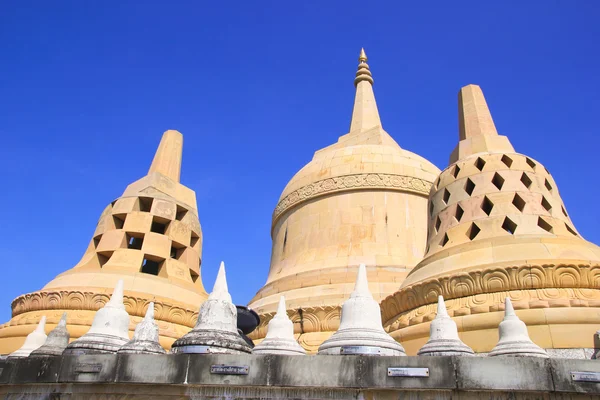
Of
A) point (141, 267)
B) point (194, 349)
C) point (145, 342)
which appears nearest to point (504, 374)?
point (194, 349)

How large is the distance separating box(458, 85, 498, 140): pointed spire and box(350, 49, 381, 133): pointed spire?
25.6 ft

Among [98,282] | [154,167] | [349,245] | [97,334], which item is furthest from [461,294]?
[154,167]

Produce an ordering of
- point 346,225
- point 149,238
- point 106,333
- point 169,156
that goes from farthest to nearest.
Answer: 1. point 169,156
2. point 346,225
3. point 149,238
4. point 106,333

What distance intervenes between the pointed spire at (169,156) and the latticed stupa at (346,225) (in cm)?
467

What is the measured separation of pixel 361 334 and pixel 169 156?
49.3 feet

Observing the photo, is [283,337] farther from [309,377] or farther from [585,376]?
[585,376]

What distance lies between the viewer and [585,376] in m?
5.76

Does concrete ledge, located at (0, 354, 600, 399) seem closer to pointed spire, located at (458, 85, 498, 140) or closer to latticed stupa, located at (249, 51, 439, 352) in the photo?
latticed stupa, located at (249, 51, 439, 352)

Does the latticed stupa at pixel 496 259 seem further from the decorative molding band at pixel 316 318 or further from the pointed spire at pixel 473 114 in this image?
the decorative molding band at pixel 316 318

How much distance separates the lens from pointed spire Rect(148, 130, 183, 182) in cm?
2000

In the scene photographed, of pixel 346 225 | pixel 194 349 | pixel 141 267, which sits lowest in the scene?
pixel 194 349

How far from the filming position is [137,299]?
47.9ft

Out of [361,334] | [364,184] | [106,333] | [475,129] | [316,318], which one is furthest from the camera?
[364,184]

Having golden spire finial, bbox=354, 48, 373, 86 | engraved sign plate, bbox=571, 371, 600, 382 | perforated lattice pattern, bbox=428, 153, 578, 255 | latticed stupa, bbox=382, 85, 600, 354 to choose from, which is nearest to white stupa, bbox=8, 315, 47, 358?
latticed stupa, bbox=382, 85, 600, 354
